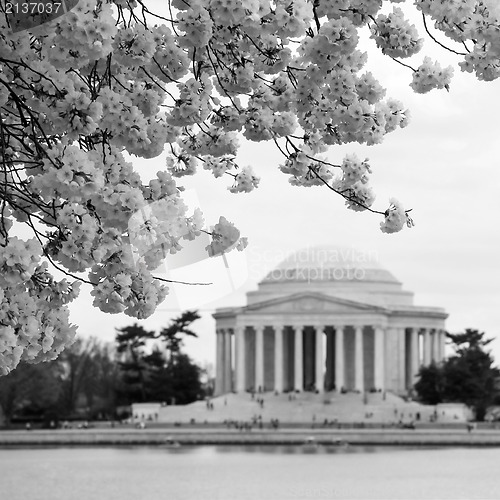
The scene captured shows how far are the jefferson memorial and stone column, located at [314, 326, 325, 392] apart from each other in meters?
0.10

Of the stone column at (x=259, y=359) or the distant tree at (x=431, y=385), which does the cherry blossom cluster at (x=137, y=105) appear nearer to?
the distant tree at (x=431, y=385)

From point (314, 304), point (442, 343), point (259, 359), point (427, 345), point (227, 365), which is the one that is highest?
point (314, 304)

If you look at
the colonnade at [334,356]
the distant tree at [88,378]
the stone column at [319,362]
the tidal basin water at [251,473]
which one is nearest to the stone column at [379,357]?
the colonnade at [334,356]

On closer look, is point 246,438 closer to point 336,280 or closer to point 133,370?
point 133,370

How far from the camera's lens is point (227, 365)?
158500 millimetres

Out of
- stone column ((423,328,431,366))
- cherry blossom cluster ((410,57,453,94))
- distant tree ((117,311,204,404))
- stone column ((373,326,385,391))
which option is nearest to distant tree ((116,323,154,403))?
distant tree ((117,311,204,404))

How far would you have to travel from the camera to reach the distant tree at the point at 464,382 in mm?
126750

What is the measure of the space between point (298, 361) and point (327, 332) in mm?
9443

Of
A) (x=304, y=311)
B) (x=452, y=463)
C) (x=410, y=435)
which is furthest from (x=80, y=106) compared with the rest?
(x=304, y=311)

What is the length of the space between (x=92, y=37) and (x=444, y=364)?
399 feet

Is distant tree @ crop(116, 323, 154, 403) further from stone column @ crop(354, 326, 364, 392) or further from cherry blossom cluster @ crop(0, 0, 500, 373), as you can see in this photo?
cherry blossom cluster @ crop(0, 0, 500, 373)

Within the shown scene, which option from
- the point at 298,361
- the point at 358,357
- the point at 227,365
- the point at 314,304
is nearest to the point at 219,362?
the point at 227,365

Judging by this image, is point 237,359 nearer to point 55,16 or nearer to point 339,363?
point 339,363

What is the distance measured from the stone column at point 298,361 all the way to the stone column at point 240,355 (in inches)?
221
